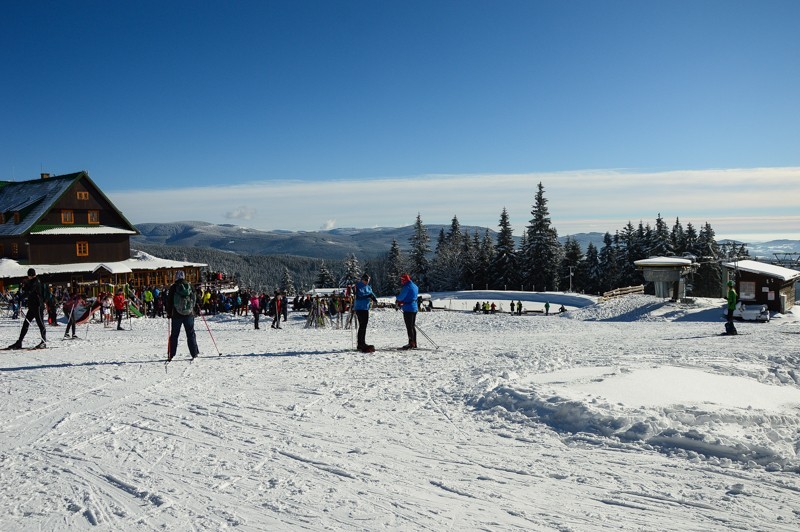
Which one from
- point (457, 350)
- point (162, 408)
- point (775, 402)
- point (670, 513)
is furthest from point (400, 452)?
point (457, 350)

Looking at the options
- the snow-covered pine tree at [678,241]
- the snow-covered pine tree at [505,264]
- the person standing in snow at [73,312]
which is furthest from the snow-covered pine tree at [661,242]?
the person standing in snow at [73,312]

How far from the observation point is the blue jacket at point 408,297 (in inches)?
462

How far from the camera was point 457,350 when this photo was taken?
12.4 metres

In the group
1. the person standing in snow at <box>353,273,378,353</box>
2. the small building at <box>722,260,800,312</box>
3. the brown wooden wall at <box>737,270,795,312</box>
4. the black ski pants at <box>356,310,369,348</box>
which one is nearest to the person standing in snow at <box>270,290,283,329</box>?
the black ski pants at <box>356,310,369,348</box>

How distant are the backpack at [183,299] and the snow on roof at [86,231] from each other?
34.1 m

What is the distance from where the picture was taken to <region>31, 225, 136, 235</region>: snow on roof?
38062 millimetres

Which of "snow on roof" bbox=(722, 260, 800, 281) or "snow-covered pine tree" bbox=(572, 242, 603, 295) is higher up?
"snow on roof" bbox=(722, 260, 800, 281)

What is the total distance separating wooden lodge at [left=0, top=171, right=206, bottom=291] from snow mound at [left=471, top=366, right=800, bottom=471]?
35.5 m

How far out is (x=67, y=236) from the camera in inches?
1551

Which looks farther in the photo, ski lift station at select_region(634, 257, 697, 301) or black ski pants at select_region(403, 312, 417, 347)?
ski lift station at select_region(634, 257, 697, 301)

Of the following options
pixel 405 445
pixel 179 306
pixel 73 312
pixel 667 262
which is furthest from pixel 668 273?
pixel 405 445

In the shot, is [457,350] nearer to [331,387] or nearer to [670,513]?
[331,387]

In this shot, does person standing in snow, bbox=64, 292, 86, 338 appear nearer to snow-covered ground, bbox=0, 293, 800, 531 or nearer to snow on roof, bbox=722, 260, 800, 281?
snow-covered ground, bbox=0, 293, 800, 531

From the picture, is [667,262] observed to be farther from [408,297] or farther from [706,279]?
[706,279]
